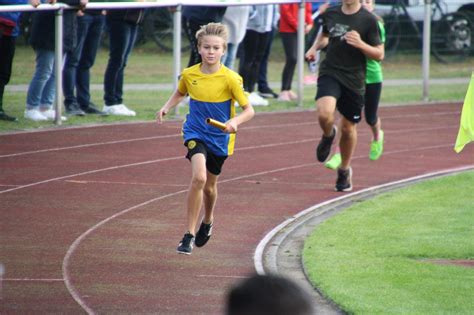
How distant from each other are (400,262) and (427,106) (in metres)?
11.5

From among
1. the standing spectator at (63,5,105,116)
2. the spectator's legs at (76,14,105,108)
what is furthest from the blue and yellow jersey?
the spectator's legs at (76,14,105,108)

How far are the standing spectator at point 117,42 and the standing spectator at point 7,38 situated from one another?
175 centimetres

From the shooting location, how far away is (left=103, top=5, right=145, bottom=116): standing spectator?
15797 millimetres

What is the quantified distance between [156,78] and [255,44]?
4.47 meters

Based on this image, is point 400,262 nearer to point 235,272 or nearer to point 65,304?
point 235,272

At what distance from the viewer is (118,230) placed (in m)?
9.43

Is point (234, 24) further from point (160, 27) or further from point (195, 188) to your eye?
point (195, 188)

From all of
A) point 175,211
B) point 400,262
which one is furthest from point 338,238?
point 175,211

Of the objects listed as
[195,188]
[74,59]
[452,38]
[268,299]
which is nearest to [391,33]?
[452,38]

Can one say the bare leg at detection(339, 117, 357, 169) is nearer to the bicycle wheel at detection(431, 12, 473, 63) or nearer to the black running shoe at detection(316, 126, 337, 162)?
the black running shoe at detection(316, 126, 337, 162)

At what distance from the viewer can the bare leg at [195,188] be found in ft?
27.7

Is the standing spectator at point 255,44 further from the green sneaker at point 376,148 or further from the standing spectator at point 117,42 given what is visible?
the green sneaker at point 376,148

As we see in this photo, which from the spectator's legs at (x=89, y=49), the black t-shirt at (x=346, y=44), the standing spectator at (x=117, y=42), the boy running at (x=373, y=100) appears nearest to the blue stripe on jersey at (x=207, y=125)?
the black t-shirt at (x=346, y=44)

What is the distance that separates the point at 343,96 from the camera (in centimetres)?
1138
